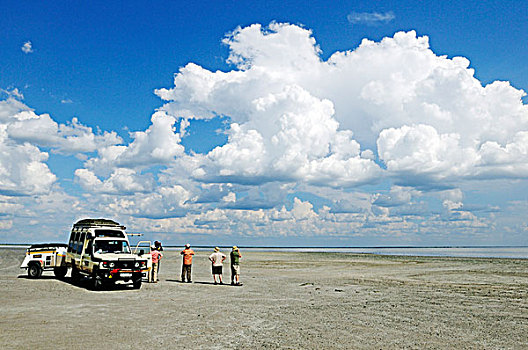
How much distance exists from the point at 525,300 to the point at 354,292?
7306 mm

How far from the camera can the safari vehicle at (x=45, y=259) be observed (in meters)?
27.4

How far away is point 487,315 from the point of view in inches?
600

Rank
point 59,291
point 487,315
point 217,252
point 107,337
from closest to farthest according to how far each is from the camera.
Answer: point 107,337, point 487,315, point 59,291, point 217,252

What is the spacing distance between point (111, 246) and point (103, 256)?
0.98m

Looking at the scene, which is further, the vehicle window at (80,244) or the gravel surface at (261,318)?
the vehicle window at (80,244)

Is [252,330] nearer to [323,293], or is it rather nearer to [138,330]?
[138,330]

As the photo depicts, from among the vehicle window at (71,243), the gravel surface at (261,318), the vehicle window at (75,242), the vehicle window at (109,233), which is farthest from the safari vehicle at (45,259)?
the vehicle window at (109,233)

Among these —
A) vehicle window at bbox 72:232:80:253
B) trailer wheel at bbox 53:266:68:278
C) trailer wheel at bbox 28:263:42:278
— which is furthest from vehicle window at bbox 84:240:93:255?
trailer wheel at bbox 28:263:42:278

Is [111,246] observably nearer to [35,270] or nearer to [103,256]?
[103,256]

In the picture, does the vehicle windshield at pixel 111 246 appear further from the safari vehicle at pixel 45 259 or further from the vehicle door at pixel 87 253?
the safari vehicle at pixel 45 259

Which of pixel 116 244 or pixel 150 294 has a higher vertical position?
pixel 116 244

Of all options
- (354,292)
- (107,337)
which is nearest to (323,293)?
(354,292)

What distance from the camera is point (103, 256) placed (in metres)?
22.4

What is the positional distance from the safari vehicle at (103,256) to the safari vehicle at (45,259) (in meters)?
1.76
